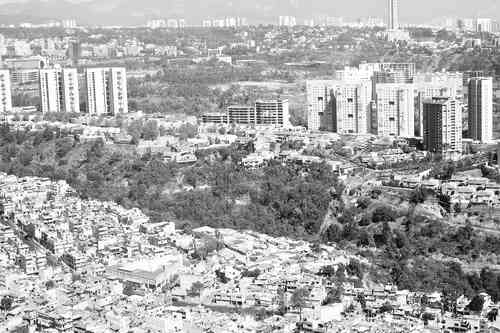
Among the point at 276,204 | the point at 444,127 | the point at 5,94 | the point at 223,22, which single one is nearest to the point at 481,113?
the point at 444,127

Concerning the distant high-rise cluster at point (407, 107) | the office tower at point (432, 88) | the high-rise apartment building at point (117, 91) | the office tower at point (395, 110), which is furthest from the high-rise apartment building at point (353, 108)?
the high-rise apartment building at point (117, 91)

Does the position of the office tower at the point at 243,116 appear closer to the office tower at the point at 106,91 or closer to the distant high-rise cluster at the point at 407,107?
the distant high-rise cluster at the point at 407,107

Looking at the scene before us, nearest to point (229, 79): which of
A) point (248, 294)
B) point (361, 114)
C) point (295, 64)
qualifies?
point (295, 64)

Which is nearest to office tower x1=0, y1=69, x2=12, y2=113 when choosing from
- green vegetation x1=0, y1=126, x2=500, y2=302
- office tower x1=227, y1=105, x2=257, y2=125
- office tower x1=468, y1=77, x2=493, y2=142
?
green vegetation x1=0, y1=126, x2=500, y2=302

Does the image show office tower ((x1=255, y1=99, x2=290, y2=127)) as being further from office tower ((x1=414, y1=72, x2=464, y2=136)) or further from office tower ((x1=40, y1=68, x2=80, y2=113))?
office tower ((x1=40, y1=68, x2=80, y2=113))

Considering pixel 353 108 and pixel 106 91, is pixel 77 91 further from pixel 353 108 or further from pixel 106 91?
pixel 353 108

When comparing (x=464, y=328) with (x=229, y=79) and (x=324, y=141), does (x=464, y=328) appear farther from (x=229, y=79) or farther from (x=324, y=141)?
(x=229, y=79)
